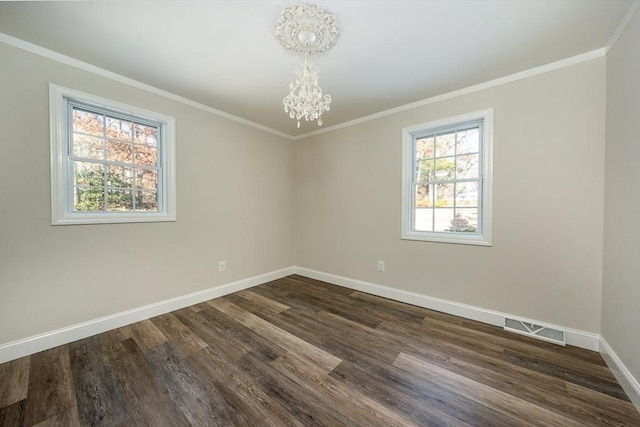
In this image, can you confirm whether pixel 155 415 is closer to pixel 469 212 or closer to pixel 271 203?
pixel 271 203

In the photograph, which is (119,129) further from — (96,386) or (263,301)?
(263,301)

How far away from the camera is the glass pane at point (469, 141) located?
8.53 feet

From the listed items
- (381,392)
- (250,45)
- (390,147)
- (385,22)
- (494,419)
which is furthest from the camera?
(390,147)

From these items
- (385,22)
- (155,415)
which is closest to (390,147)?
(385,22)

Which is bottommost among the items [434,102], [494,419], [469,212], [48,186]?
[494,419]

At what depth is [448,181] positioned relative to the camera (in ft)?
9.02

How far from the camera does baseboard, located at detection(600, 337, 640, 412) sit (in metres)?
1.42

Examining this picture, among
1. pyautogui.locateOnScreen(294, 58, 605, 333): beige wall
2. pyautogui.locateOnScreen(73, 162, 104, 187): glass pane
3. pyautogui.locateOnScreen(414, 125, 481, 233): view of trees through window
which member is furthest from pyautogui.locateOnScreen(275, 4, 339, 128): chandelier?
pyautogui.locateOnScreen(73, 162, 104, 187): glass pane

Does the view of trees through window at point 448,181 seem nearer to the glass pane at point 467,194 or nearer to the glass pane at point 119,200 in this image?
the glass pane at point 467,194

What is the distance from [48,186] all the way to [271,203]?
2413 millimetres

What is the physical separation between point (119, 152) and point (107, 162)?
17cm

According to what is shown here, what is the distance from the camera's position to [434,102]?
2.76m

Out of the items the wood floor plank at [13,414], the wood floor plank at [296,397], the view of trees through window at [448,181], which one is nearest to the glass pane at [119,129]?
the wood floor plank at [13,414]

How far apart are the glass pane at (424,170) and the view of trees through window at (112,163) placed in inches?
123
